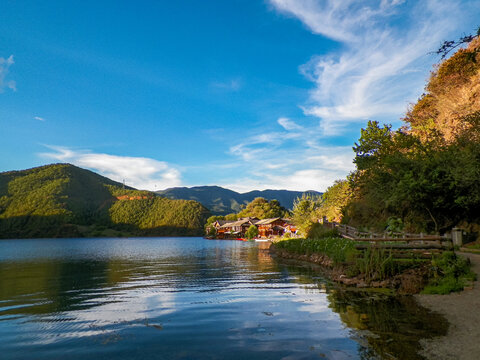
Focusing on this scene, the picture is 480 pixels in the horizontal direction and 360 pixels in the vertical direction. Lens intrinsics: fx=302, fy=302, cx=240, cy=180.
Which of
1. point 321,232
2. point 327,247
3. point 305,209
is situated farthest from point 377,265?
point 305,209

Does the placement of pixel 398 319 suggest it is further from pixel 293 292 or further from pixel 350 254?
pixel 350 254

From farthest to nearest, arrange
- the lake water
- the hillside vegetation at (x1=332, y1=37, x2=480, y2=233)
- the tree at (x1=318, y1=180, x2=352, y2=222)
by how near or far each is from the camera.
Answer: the tree at (x1=318, y1=180, x2=352, y2=222)
the hillside vegetation at (x1=332, y1=37, x2=480, y2=233)
the lake water

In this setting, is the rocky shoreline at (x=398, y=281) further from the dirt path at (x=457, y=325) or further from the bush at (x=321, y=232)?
the bush at (x=321, y=232)

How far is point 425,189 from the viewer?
2288 centimetres

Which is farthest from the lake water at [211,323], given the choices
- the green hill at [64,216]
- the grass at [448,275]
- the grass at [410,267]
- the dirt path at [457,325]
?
the green hill at [64,216]

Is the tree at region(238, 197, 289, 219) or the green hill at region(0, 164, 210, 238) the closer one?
the tree at region(238, 197, 289, 219)

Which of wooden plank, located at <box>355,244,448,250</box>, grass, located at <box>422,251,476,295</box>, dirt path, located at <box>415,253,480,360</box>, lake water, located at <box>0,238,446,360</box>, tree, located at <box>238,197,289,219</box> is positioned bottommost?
lake water, located at <box>0,238,446,360</box>

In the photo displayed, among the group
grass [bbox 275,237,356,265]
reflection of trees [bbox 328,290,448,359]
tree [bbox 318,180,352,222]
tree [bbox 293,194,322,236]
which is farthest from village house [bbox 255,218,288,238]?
reflection of trees [bbox 328,290,448,359]

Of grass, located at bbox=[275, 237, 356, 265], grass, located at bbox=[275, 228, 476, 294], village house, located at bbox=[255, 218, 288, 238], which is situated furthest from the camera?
village house, located at bbox=[255, 218, 288, 238]

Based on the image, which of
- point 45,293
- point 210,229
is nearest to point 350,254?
point 45,293

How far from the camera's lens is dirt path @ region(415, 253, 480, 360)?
638cm

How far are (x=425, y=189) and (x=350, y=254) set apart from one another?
34.9 ft

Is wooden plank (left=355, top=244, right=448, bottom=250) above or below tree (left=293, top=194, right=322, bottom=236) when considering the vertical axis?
below

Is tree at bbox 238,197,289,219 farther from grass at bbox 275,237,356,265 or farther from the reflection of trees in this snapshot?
the reflection of trees
